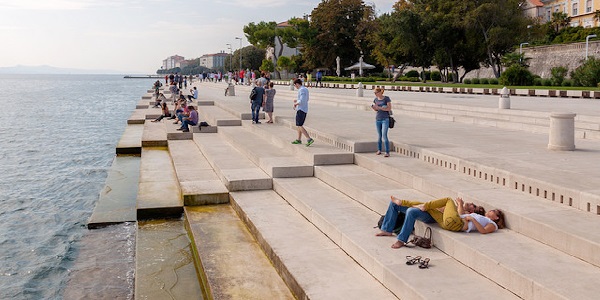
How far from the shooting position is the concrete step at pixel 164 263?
21.5 feet

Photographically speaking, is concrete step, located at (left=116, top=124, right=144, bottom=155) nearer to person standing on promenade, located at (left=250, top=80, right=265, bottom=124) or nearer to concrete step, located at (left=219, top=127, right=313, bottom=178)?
concrete step, located at (left=219, top=127, right=313, bottom=178)

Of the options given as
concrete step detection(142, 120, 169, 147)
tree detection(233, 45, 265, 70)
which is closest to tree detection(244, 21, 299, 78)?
tree detection(233, 45, 265, 70)

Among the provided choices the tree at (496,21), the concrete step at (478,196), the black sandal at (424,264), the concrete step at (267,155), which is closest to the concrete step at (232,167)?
the concrete step at (267,155)

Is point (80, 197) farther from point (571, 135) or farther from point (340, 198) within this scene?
point (571, 135)

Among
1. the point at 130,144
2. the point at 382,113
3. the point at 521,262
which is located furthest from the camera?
the point at 130,144

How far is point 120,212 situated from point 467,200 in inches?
265

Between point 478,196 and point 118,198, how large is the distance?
8.05m

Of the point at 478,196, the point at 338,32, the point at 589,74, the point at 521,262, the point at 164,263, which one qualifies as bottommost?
the point at 164,263

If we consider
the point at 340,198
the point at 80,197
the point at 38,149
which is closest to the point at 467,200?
the point at 340,198

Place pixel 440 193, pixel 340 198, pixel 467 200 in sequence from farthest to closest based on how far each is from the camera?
pixel 340 198
pixel 440 193
pixel 467 200

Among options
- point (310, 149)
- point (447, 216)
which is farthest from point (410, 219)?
point (310, 149)

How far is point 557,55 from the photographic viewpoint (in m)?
48.2

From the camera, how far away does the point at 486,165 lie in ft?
26.3

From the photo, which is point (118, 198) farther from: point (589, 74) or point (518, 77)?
point (518, 77)
